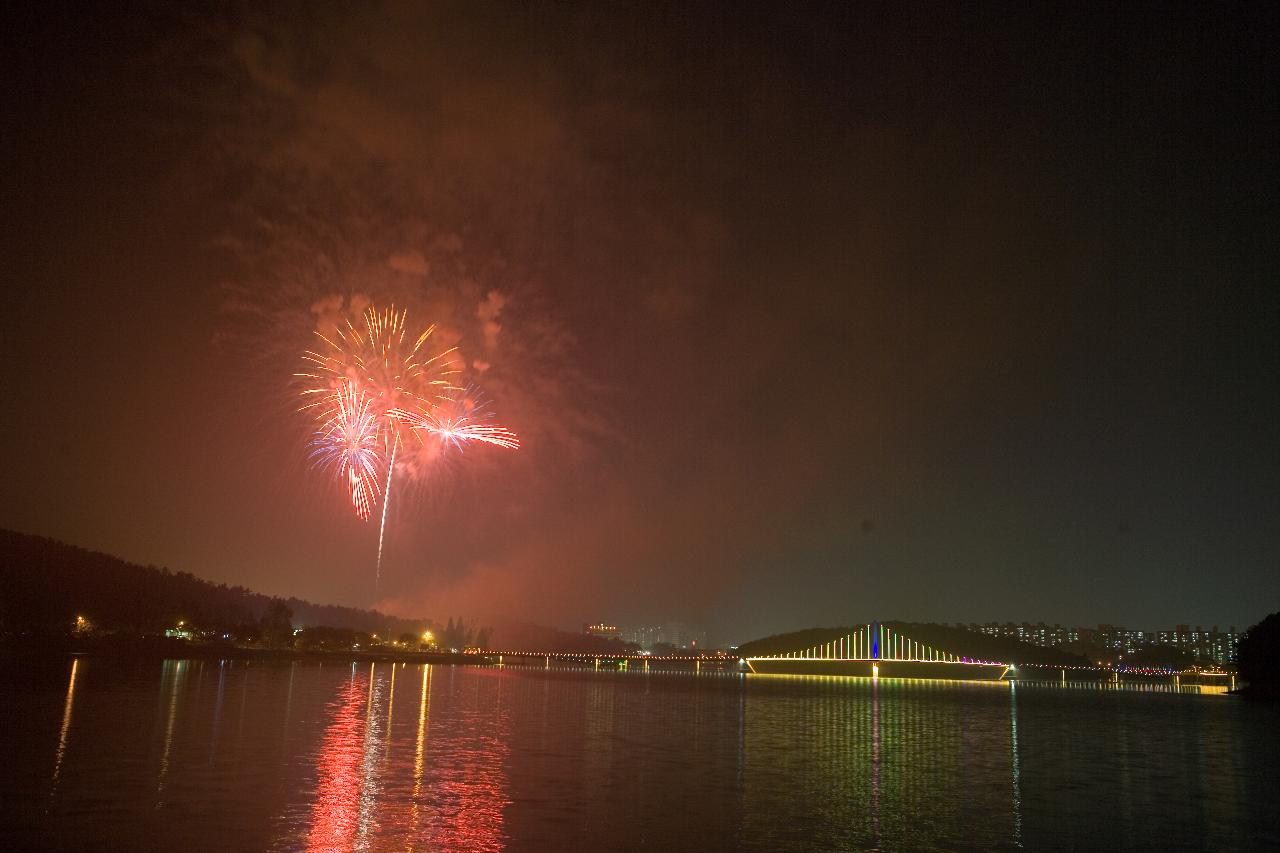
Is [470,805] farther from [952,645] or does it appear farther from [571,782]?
[952,645]

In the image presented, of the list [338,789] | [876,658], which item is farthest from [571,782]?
[876,658]

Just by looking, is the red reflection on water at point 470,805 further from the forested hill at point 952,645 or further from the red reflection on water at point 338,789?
the forested hill at point 952,645

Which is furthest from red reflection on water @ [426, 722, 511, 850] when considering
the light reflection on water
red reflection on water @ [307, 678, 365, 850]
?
red reflection on water @ [307, 678, 365, 850]

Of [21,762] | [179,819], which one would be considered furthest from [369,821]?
[21,762]

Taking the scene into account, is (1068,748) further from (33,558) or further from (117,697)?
(33,558)

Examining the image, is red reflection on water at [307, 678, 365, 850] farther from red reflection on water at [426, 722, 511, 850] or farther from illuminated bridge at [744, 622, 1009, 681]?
illuminated bridge at [744, 622, 1009, 681]

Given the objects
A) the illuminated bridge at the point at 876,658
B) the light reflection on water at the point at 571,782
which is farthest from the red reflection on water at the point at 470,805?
the illuminated bridge at the point at 876,658
